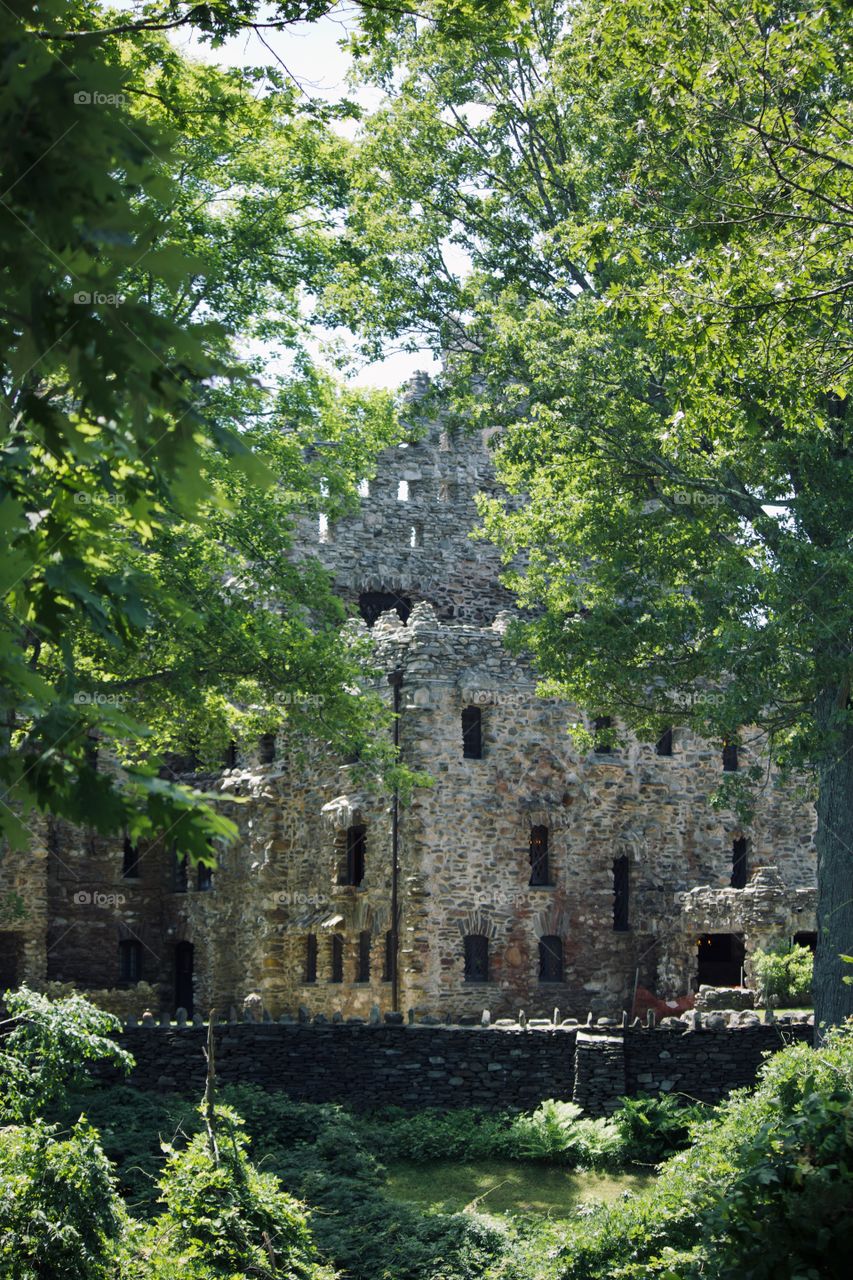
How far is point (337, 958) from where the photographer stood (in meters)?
28.9

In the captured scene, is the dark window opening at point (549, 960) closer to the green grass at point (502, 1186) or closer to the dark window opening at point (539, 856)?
the dark window opening at point (539, 856)

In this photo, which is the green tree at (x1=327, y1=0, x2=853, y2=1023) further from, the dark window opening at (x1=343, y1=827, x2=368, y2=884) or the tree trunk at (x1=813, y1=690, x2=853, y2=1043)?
the dark window opening at (x1=343, y1=827, x2=368, y2=884)

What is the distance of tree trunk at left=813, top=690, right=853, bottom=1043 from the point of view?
1764cm

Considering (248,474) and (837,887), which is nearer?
(248,474)

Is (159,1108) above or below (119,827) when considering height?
below

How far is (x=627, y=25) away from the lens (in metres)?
14.6

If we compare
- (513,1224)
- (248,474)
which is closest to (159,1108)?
(513,1224)

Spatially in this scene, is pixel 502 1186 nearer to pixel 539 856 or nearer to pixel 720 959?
pixel 539 856

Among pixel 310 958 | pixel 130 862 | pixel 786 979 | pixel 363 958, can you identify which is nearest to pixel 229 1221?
pixel 786 979

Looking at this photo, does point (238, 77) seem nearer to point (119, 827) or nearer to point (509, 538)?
point (509, 538)

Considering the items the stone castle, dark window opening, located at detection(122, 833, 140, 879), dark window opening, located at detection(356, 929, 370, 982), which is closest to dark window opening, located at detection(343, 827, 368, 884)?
the stone castle

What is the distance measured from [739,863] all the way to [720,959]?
215 centimetres

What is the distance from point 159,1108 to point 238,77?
12.4 meters

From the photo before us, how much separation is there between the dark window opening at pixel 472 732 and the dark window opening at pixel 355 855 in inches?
105
